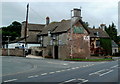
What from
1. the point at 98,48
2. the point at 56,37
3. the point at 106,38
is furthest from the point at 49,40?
the point at 106,38

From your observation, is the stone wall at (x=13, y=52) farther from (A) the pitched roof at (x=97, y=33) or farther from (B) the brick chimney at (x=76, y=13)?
(A) the pitched roof at (x=97, y=33)

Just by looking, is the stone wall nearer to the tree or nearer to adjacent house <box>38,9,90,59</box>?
adjacent house <box>38,9,90,59</box>

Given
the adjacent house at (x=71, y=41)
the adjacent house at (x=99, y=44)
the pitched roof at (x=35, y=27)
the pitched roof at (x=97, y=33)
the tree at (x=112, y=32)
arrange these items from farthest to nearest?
the tree at (x=112, y=32) < the pitched roof at (x=35, y=27) < the pitched roof at (x=97, y=33) < the adjacent house at (x=99, y=44) < the adjacent house at (x=71, y=41)

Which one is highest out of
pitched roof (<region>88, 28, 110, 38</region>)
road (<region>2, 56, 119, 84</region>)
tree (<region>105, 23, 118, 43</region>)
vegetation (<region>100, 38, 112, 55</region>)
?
tree (<region>105, 23, 118, 43</region>)

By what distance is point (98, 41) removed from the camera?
61.2m

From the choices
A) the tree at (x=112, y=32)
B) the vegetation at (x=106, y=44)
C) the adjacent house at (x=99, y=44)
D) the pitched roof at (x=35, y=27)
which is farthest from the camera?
the tree at (x=112, y=32)

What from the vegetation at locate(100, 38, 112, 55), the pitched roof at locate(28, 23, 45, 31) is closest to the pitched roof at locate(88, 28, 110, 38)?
the vegetation at locate(100, 38, 112, 55)

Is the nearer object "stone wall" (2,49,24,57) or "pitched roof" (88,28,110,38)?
"stone wall" (2,49,24,57)

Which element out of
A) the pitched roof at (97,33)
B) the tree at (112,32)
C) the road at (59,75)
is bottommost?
the road at (59,75)

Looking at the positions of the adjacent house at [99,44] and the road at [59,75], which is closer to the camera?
the road at [59,75]

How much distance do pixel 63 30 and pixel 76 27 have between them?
3.13 meters

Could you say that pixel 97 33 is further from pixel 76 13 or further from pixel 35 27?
pixel 35 27


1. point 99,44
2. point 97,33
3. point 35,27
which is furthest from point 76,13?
point 35,27

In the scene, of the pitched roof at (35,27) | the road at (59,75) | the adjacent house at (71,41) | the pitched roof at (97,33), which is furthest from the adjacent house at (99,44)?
the road at (59,75)
